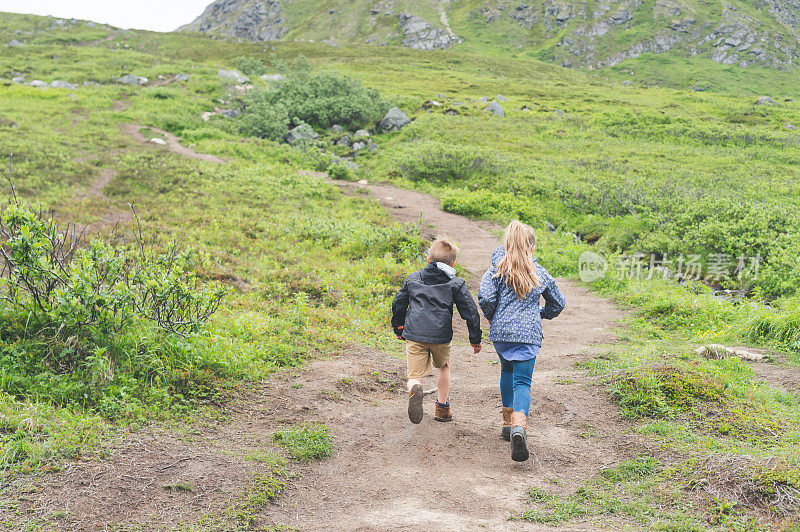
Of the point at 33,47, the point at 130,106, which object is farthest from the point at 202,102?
the point at 33,47

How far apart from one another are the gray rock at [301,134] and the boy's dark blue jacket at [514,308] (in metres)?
29.4

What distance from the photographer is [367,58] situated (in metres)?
75.8

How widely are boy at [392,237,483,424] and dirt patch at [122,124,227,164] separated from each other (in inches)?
937

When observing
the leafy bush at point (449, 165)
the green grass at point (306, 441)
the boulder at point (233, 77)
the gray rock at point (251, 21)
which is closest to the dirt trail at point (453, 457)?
the green grass at point (306, 441)

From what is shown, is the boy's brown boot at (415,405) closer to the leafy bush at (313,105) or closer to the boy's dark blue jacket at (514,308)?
the boy's dark blue jacket at (514,308)

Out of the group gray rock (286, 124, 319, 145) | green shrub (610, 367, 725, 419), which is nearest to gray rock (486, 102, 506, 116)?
gray rock (286, 124, 319, 145)

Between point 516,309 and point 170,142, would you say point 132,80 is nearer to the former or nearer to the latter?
point 170,142

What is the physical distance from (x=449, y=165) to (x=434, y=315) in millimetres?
22269

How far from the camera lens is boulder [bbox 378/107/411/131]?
3600cm

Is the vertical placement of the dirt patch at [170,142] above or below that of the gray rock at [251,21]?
below

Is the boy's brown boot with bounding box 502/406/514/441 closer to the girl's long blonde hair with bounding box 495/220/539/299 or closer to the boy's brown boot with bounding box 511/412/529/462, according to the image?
the boy's brown boot with bounding box 511/412/529/462

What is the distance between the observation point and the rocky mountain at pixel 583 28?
101 meters

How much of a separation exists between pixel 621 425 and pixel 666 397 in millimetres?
689

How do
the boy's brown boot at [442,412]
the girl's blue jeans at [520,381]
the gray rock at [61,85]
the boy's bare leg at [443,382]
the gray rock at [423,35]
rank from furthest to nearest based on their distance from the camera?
the gray rock at [423,35] → the gray rock at [61,85] → the boy's brown boot at [442,412] → the boy's bare leg at [443,382] → the girl's blue jeans at [520,381]
